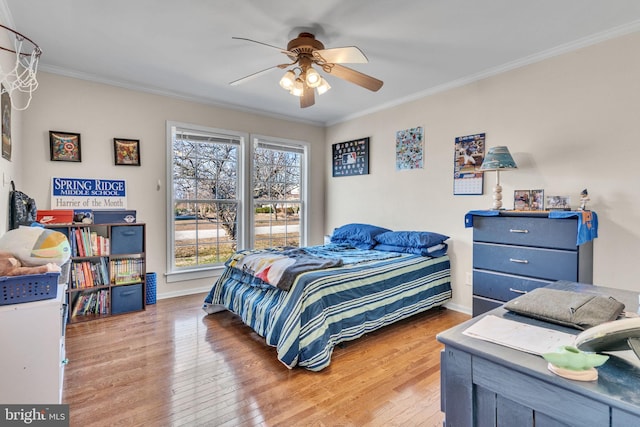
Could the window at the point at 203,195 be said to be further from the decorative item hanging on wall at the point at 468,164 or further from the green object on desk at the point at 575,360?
the green object on desk at the point at 575,360

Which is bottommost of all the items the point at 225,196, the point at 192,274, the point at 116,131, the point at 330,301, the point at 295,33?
the point at 192,274

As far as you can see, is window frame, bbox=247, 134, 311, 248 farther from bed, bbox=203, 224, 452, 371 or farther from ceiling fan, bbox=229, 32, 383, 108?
ceiling fan, bbox=229, 32, 383, 108

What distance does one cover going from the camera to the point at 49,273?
61.3 inches

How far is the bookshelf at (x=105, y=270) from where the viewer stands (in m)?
3.10

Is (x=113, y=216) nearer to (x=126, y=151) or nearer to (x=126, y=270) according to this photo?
(x=126, y=270)

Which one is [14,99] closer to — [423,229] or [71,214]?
[71,214]

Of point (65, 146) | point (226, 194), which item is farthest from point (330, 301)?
point (65, 146)

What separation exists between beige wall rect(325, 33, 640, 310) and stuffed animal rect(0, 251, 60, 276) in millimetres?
3420

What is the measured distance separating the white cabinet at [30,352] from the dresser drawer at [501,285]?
9.62 ft

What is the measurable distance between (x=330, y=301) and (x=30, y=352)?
1.70 meters

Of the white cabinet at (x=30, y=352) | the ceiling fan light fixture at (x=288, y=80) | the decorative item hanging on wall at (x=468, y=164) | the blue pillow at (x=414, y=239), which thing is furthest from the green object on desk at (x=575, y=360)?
the decorative item hanging on wall at (x=468, y=164)

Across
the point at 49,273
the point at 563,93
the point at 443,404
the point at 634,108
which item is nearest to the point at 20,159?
the point at 49,273

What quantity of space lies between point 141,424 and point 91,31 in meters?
2.78

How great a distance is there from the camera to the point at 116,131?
11.6 feet
